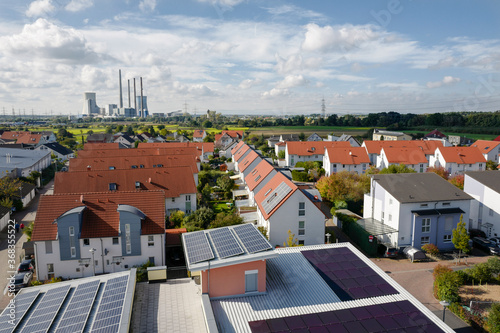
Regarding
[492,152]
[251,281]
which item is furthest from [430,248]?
[492,152]

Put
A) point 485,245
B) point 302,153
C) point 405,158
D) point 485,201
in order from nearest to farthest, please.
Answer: point 485,245
point 485,201
point 405,158
point 302,153

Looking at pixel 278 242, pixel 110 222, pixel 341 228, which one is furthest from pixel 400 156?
pixel 110 222

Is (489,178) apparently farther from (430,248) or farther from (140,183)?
(140,183)

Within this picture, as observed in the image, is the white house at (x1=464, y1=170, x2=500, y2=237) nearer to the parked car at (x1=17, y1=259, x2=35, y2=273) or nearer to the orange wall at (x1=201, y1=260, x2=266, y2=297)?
the orange wall at (x1=201, y1=260, x2=266, y2=297)

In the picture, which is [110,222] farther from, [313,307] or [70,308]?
[313,307]

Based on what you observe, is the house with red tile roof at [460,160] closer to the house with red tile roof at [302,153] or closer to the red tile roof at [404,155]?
the red tile roof at [404,155]
